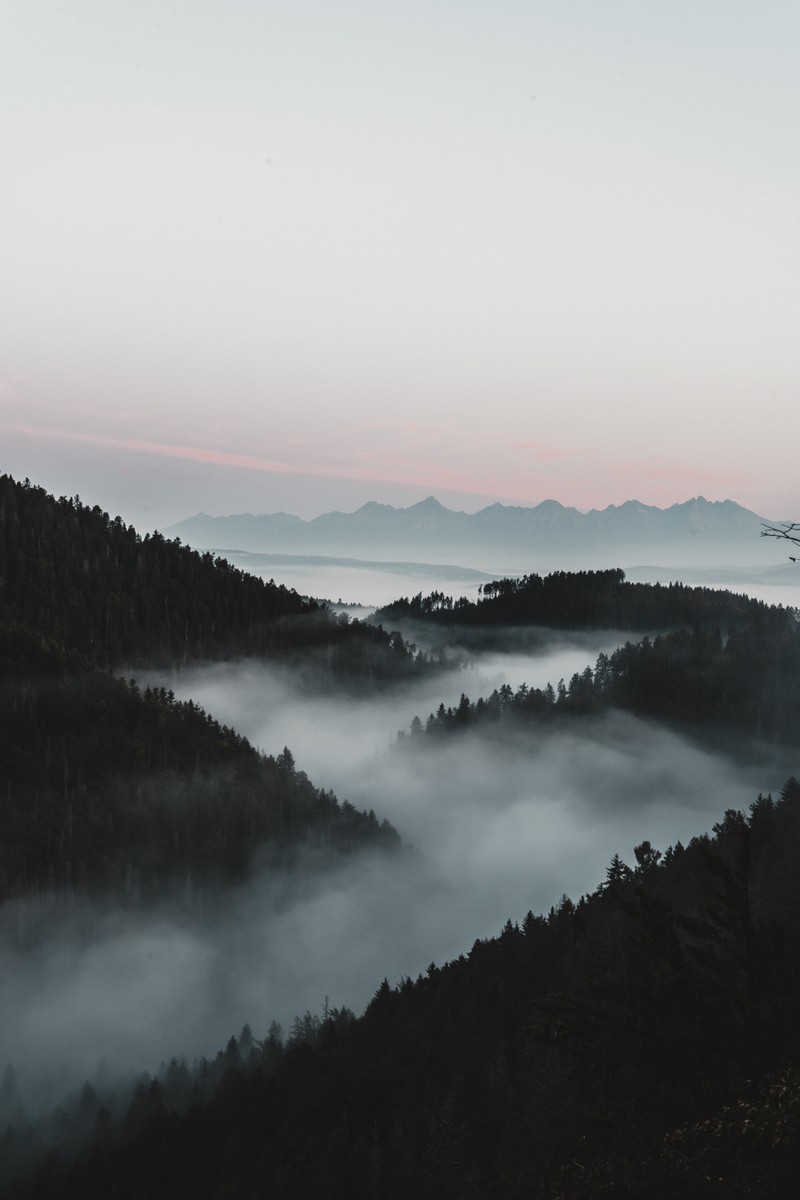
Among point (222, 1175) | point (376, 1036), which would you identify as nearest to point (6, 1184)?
point (222, 1175)

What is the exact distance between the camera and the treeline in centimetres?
1148

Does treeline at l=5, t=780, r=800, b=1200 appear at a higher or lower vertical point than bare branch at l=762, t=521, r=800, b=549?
lower

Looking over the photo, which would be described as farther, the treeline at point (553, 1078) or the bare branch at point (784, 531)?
the treeline at point (553, 1078)

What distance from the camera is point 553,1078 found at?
267 feet

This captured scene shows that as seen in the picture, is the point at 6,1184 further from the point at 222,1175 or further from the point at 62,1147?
the point at 222,1175

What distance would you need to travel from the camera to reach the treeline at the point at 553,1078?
11.5 meters

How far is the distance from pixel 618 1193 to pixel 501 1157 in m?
81.8

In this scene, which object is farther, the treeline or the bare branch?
the treeline

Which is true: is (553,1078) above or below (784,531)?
below

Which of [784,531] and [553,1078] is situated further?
[553,1078]

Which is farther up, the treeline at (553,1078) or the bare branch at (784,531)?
the bare branch at (784,531)

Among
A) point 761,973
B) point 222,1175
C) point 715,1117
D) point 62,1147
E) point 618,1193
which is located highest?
point 761,973

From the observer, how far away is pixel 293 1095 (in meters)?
130

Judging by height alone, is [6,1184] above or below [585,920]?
below
